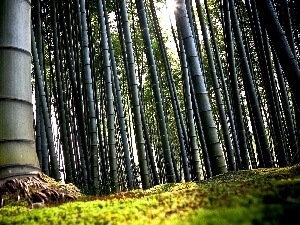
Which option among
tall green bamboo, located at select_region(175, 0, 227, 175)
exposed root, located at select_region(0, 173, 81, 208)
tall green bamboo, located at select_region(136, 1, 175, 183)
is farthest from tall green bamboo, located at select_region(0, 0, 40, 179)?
tall green bamboo, located at select_region(136, 1, 175, 183)

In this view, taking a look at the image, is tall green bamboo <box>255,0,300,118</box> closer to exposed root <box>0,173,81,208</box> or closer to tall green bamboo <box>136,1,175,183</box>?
exposed root <box>0,173,81,208</box>

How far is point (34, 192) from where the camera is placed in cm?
173

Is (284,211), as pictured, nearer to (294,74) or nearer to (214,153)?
(294,74)

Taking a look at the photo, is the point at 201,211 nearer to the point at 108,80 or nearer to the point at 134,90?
the point at 134,90

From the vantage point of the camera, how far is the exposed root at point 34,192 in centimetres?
165

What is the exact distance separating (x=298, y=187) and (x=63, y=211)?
0.91 metres

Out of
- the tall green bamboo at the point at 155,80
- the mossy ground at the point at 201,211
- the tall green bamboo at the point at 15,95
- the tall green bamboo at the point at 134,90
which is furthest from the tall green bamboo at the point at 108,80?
the mossy ground at the point at 201,211

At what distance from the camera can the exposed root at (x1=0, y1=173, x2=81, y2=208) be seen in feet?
5.42

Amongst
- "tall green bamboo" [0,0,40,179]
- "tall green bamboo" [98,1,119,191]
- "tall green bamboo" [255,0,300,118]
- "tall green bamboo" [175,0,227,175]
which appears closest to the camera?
"tall green bamboo" [0,0,40,179]

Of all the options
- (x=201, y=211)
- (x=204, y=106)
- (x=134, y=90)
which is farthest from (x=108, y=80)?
(x=201, y=211)

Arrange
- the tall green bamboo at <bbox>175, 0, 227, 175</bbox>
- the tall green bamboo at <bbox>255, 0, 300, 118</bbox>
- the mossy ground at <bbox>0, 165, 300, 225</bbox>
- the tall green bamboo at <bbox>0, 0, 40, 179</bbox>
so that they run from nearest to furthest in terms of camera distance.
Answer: the mossy ground at <bbox>0, 165, 300, 225</bbox> → the tall green bamboo at <bbox>0, 0, 40, 179</bbox> → the tall green bamboo at <bbox>255, 0, 300, 118</bbox> → the tall green bamboo at <bbox>175, 0, 227, 175</bbox>

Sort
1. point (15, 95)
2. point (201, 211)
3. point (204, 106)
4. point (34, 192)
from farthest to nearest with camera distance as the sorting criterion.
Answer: point (204, 106)
point (15, 95)
point (34, 192)
point (201, 211)

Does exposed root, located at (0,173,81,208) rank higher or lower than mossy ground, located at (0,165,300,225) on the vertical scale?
higher

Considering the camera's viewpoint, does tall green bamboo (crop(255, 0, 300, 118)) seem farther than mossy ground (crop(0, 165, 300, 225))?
Yes
